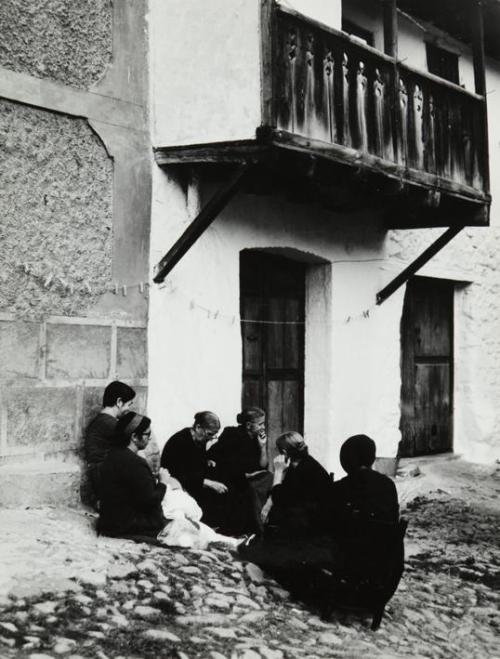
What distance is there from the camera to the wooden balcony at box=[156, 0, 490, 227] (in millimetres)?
7422

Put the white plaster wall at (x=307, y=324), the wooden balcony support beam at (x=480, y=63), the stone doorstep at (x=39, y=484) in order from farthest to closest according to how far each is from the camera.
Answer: the wooden balcony support beam at (x=480, y=63) → the white plaster wall at (x=307, y=324) → the stone doorstep at (x=39, y=484)

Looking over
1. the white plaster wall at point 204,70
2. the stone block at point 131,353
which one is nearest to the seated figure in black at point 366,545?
the stone block at point 131,353

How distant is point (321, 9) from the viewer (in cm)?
883

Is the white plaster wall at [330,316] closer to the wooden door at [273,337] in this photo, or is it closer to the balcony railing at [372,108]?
the wooden door at [273,337]

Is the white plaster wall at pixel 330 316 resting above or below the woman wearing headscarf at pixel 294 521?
above

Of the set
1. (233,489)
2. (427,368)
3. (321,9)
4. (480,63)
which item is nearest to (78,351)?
(233,489)

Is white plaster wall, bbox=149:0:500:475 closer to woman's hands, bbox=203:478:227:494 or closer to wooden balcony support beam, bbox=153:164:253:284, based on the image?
wooden balcony support beam, bbox=153:164:253:284

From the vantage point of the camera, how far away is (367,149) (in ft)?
27.3

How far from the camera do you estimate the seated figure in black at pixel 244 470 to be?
7195 mm

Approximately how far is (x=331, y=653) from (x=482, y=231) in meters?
8.11

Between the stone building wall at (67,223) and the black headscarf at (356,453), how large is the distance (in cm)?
224

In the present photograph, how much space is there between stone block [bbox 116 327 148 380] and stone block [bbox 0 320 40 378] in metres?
0.78

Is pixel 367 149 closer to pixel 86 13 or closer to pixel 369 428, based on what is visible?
pixel 86 13

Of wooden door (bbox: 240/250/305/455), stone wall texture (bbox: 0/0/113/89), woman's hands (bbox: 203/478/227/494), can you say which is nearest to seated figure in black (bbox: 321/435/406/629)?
woman's hands (bbox: 203/478/227/494)
